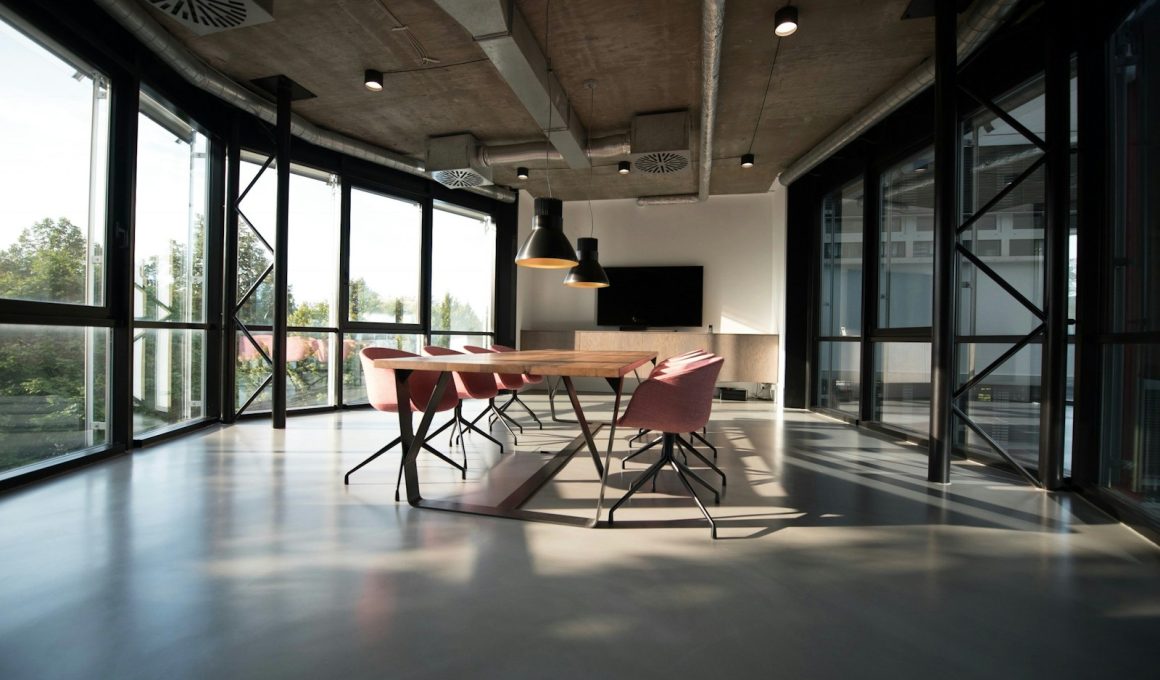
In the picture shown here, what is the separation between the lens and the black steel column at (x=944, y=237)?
340cm

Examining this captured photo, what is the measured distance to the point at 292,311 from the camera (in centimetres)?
589

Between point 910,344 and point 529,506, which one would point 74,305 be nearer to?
point 529,506

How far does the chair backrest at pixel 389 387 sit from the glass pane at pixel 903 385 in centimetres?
403

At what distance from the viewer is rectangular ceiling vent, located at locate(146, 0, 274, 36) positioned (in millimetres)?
3066

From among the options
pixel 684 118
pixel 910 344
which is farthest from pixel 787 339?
pixel 684 118

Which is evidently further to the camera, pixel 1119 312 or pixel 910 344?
pixel 910 344

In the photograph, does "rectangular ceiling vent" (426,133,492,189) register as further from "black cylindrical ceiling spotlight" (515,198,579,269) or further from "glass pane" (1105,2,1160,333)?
"glass pane" (1105,2,1160,333)

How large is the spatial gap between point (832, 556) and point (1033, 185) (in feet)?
10.2

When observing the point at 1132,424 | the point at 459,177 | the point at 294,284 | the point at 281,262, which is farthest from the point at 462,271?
the point at 1132,424

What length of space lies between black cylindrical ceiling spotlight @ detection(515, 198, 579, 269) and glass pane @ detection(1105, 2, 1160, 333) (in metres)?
3.22

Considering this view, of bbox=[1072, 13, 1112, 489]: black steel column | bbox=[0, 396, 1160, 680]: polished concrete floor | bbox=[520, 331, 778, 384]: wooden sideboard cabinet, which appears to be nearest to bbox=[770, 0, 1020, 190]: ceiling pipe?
bbox=[1072, 13, 1112, 489]: black steel column

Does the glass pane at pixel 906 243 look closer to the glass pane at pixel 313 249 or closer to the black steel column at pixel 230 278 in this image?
the glass pane at pixel 313 249

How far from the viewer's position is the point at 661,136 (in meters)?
5.31

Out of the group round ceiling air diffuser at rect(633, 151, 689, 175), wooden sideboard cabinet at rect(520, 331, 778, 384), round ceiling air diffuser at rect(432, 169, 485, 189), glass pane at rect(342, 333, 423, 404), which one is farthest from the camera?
wooden sideboard cabinet at rect(520, 331, 778, 384)
